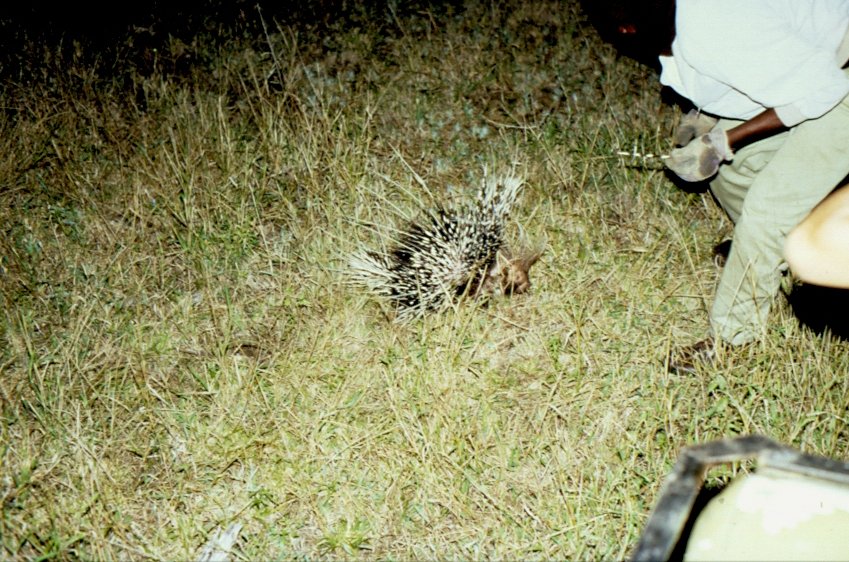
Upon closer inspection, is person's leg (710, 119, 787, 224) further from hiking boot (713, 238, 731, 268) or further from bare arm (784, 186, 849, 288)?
bare arm (784, 186, 849, 288)

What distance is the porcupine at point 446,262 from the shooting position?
2.92m

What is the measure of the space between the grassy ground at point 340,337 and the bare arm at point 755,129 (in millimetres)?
724

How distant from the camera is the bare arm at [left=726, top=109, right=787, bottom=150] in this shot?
7.85 ft

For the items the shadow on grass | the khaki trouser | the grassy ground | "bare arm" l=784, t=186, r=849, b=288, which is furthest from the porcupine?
"bare arm" l=784, t=186, r=849, b=288

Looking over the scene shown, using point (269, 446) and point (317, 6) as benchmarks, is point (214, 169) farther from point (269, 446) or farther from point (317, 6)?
point (317, 6)

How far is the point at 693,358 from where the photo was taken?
2625mm

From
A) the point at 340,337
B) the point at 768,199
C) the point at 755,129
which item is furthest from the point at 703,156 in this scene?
the point at 340,337

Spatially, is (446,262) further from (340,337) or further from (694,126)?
(694,126)

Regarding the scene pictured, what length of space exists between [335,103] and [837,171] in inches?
125

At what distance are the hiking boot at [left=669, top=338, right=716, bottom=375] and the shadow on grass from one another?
46cm

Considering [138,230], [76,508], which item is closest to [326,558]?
[76,508]

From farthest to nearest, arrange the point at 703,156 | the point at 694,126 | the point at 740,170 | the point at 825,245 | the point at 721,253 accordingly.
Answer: the point at 721,253
the point at 694,126
the point at 740,170
the point at 703,156
the point at 825,245

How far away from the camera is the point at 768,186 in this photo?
2.40 m

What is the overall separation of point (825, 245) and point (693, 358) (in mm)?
1295
